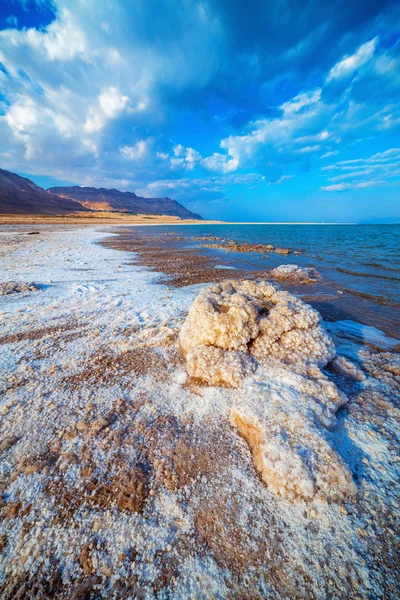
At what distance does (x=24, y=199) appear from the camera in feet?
418

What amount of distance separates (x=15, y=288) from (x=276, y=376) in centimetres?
906

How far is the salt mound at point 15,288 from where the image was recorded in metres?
7.90

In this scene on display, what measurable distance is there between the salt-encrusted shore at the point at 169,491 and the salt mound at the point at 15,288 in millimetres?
4224

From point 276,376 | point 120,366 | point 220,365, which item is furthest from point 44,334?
point 276,376

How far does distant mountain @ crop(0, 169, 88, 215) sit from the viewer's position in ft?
352

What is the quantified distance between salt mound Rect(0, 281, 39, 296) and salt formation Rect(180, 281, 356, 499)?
662 centimetres

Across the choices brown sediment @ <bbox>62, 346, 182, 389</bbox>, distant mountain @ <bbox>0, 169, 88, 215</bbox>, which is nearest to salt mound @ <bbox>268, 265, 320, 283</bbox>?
brown sediment @ <bbox>62, 346, 182, 389</bbox>

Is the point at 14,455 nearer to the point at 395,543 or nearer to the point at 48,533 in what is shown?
the point at 48,533

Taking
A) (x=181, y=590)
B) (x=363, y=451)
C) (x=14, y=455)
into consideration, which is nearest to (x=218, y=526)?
(x=181, y=590)

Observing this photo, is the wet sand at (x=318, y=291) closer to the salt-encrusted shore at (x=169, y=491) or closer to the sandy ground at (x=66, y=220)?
the salt-encrusted shore at (x=169, y=491)

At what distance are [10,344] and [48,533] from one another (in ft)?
13.9

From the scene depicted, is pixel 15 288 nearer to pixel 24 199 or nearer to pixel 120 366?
pixel 120 366

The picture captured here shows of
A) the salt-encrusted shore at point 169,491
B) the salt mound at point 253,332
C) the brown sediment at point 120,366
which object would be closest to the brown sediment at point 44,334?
the salt-encrusted shore at point 169,491

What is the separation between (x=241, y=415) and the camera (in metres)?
3.21
